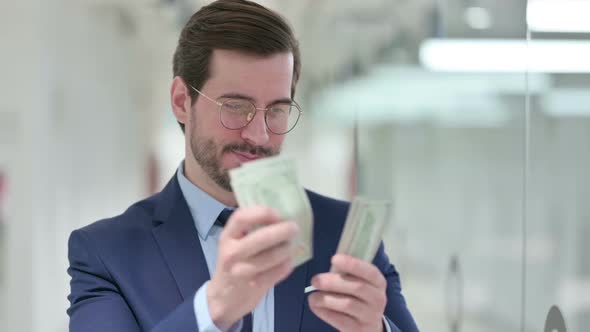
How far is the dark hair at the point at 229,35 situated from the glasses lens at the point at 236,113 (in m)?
0.12

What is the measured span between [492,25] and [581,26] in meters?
1.08

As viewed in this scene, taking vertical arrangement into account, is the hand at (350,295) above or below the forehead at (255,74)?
below

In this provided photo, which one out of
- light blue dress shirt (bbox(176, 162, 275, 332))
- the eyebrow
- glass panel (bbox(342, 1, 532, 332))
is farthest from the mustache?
glass panel (bbox(342, 1, 532, 332))

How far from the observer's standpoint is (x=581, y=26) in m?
2.06

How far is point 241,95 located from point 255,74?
2.3 inches

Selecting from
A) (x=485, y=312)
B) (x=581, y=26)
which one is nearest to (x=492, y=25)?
(x=581, y=26)

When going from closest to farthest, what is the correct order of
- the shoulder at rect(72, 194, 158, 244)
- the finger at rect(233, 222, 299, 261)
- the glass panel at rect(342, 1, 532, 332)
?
the finger at rect(233, 222, 299, 261) < the shoulder at rect(72, 194, 158, 244) < the glass panel at rect(342, 1, 532, 332)

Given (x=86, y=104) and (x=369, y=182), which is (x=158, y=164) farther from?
(x=369, y=182)

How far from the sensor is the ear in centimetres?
205

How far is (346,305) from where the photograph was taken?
1.43 metres

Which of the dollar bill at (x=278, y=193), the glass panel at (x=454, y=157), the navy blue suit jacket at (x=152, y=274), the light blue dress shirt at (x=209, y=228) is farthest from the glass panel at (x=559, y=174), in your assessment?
the dollar bill at (x=278, y=193)

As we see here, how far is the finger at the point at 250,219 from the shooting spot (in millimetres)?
1303

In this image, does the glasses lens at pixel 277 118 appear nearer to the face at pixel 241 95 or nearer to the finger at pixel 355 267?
the face at pixel 241 95

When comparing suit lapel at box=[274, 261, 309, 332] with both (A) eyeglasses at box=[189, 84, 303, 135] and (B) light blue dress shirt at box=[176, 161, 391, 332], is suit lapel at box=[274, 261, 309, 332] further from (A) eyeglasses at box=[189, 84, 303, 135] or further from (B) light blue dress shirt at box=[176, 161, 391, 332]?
(A) eyeglasses at box=[189, 84, 303, 135]
